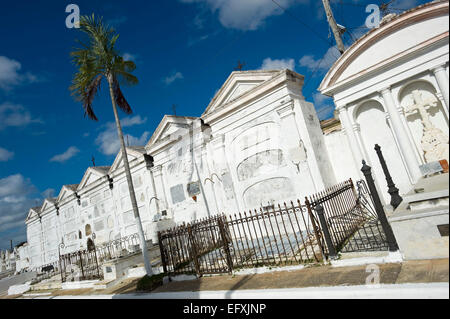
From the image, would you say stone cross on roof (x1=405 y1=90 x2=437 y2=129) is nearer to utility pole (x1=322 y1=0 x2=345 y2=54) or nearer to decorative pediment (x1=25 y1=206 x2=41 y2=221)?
utility pole (x1=322 y1=0 x2=345 y2=54)

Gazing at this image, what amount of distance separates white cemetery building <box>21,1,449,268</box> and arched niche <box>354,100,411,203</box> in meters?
0.03

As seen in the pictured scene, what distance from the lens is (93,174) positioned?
21.5 meters

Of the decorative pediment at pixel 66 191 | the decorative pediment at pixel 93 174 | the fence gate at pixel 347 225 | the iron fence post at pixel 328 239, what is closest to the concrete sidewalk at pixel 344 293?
the iron fence post at pixel 328 239

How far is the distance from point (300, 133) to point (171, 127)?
7.70m

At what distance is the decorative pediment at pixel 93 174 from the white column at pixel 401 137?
1855cm

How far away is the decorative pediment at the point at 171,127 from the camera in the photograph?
14762mm

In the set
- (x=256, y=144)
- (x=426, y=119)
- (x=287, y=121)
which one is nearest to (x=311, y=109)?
(x=287, y=121)

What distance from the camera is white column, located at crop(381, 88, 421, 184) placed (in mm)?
8427

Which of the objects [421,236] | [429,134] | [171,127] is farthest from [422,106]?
[171,127]

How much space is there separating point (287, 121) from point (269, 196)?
10.7 ft

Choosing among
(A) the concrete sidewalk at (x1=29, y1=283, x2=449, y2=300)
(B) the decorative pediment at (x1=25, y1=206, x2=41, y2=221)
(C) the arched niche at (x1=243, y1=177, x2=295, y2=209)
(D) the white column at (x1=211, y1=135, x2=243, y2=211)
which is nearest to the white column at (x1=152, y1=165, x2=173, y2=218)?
(D) the white column at (x1=211, y1=135, x2=243, y2=211)

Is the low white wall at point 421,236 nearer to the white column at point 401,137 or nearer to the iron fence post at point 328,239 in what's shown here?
the iron fence post at point 328,239
